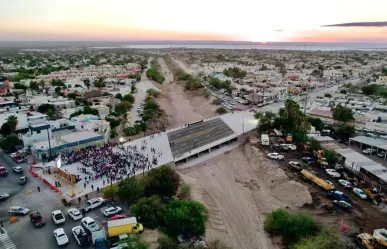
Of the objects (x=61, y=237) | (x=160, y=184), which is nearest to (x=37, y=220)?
(x=61, y=237)

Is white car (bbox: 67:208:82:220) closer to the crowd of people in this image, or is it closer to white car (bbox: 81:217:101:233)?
white car (bbox: 81:217:101:233)

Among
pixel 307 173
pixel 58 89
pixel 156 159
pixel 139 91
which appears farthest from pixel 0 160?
pixel 139 91

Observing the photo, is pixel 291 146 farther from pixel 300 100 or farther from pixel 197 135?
pixel 300 100

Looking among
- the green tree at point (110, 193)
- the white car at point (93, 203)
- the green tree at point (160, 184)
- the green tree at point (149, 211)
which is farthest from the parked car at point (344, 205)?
the white car at point (93, 203)

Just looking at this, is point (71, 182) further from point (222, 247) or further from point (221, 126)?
point (221, 126)

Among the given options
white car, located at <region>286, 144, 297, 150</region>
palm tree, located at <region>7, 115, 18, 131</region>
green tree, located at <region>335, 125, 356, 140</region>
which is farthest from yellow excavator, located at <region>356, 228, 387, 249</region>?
palm tree, located at <region>7, 115, 18, 131</region>
